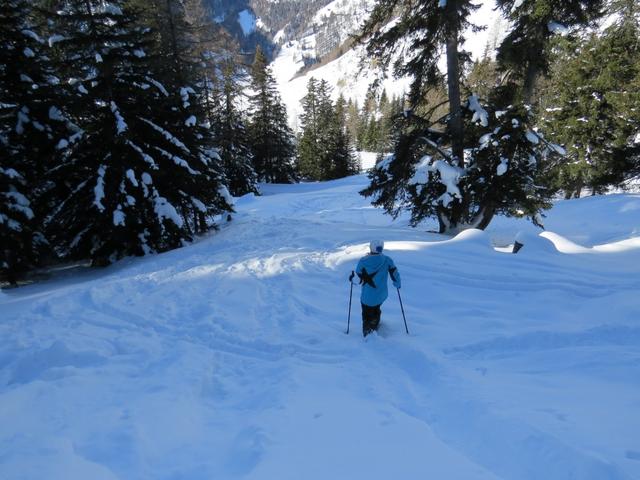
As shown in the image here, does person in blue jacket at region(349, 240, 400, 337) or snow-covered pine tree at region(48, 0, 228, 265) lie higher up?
snow-covered pine tree at region(48, 0, 228, 265)

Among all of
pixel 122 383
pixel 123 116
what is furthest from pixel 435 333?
pixel 123 116

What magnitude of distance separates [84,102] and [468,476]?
1426 cm

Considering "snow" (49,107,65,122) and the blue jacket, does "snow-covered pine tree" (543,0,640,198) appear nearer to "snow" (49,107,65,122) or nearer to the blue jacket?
the blue jacket

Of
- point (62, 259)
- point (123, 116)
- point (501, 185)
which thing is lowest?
point (62, 259)

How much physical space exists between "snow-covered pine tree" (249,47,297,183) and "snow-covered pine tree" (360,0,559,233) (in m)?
28.9

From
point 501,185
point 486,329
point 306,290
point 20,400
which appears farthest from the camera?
point 501,185

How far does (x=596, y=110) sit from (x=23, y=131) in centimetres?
2876

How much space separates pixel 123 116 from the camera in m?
12.7

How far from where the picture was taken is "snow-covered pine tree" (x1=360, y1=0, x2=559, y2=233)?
10.9 m

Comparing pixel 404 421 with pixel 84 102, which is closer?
pixel 404 421

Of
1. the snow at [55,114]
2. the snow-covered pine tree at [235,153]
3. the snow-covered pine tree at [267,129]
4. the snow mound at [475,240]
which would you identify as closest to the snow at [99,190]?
the snow at [55,114]

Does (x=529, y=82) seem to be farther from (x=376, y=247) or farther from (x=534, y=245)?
(x=376, y=247)

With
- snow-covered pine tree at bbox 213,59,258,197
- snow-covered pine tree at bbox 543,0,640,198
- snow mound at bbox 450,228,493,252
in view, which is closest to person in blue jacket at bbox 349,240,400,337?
snow mound at bbox 450,228,493,252

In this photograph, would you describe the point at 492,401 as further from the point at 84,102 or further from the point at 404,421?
the point at 84,102
